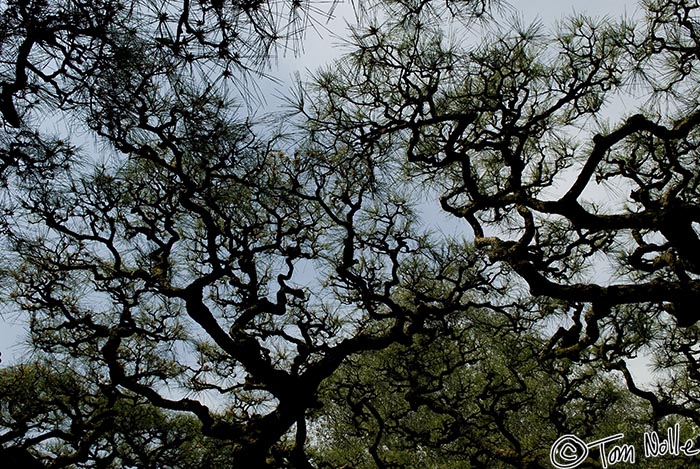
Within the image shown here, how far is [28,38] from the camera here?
2213 millimetres

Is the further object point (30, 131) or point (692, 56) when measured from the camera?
point (692, 56)

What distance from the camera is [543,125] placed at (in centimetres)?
415

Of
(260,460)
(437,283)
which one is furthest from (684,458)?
(260,460)

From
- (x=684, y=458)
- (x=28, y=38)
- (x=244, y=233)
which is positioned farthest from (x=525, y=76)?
(x=684, y=458)

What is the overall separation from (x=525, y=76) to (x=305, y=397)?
2.59m

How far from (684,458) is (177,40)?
7448mm

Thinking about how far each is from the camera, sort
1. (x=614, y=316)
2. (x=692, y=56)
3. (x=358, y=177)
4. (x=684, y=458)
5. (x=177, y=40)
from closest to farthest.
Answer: (x=177, y=40) → (x=692, y=56) → (x=358, y=177) → (x=614, y=316) → (x=684, y=458)

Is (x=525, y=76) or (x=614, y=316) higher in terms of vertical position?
(x=525, y=76)

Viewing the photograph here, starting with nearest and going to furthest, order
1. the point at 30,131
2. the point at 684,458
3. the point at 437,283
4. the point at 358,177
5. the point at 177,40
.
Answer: the point at 177,40
the point at 30,131
the point at 358,177
the point at 437,283
the point at 684,458

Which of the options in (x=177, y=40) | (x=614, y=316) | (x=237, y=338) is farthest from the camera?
(x=614, y=316)

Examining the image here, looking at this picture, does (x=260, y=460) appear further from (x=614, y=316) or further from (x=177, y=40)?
(x=614, y=316)

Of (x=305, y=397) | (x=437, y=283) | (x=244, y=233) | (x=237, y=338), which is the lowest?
(x=305, y=397)

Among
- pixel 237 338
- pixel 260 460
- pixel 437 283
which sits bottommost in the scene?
pixel 260 460

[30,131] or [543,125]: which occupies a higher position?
[543,125]
